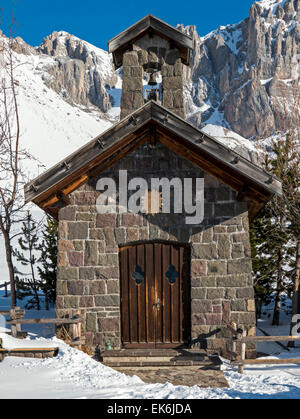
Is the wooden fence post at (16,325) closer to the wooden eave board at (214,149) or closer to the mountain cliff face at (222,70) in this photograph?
the wooden eave board at (214,149)

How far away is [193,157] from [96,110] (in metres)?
150

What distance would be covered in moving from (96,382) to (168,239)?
138 inches

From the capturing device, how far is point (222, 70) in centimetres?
15725

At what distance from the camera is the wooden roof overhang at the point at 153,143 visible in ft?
25.4

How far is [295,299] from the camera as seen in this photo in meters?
12.4

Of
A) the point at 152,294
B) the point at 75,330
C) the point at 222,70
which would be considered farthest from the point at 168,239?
the point at 222,70

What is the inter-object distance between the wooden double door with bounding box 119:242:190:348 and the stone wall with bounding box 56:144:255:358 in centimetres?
25

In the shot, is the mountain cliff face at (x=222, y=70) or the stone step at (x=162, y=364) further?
the mountain cliff face at (x=222, y=70)

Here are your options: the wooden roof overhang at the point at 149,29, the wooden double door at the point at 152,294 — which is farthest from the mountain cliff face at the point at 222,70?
the wooden double door at the point at 152,294

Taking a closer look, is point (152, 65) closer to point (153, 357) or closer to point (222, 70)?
point (153, 357)

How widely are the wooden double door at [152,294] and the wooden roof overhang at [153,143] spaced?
1.92 metres

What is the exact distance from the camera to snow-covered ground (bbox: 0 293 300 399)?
5.58 m

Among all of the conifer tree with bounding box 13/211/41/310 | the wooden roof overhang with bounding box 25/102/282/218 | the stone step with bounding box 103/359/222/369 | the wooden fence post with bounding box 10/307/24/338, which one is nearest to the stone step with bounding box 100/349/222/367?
the stone step with bounding box 103/359/222/369
